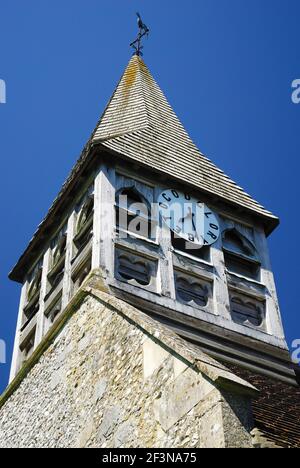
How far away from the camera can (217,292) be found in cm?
1256

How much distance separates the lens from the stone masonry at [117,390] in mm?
6777

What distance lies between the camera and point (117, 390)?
8.34 metres

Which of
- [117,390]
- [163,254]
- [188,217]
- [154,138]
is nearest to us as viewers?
[117,390]

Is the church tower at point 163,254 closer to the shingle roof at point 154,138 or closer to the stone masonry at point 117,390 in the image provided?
the shingle roof at point 154,138

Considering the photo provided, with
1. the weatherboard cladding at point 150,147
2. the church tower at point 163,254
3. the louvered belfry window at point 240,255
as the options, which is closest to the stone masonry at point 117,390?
the church tower at point 163,254

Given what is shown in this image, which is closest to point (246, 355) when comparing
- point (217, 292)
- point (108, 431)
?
point (217, 292)

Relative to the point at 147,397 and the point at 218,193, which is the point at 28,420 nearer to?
the point at 147,397

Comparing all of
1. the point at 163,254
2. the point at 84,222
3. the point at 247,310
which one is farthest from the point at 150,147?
the point at 247,310

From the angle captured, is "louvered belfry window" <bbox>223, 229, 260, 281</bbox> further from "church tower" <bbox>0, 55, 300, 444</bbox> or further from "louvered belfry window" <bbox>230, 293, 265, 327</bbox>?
"louvered belfry window" <bbox>230, 293, 265, 327</bbox>

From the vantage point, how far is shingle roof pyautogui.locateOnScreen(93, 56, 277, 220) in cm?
1422

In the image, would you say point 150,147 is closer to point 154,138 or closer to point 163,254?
point 154,138

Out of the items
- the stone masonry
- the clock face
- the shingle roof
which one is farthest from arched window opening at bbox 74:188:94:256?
the stone masonry

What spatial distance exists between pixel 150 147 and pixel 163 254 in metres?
2.92

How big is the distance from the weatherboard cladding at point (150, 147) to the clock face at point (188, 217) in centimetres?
31
